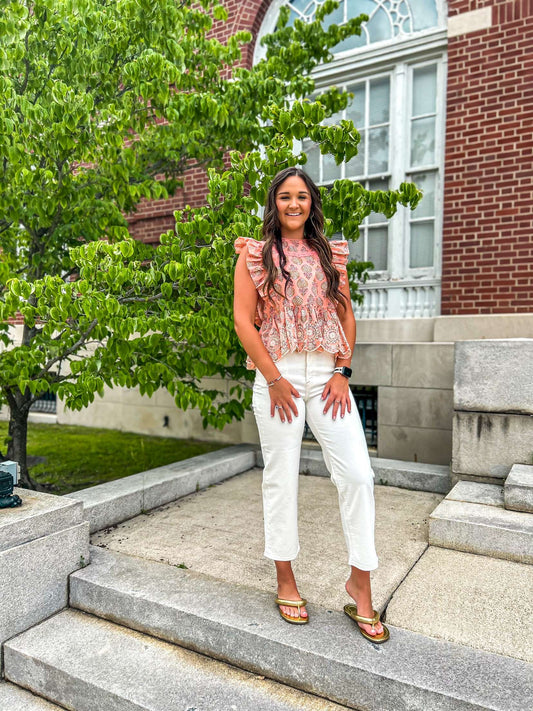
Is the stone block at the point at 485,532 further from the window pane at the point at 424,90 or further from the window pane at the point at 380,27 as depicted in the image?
the window pane at the point at 380,27

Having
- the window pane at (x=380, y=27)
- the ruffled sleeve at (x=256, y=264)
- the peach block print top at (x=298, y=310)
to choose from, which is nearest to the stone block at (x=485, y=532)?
the peach block print top at (x=298, y=310)

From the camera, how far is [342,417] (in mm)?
2361

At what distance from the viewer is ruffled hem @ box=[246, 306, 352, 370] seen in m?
2.37

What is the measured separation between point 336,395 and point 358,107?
5763mm

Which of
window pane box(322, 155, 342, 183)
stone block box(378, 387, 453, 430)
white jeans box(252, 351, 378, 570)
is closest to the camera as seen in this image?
white jeans box(252, 351, 378, 570)

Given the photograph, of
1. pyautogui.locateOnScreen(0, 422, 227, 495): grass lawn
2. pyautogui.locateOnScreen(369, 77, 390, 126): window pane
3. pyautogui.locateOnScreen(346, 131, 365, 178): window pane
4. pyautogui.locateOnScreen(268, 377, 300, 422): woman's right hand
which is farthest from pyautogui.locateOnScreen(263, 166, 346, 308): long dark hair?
pyautogui.locateOnScreen(369, 77, 390, 126): window pane

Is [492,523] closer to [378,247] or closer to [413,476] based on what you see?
[413,476]

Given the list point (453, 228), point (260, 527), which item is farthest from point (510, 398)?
point (453, 228)

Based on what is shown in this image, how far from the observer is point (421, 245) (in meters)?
6.51

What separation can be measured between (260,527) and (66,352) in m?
2.07

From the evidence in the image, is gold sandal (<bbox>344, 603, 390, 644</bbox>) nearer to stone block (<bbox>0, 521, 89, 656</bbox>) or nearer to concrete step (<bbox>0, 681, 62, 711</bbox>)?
concrete step (<bbox>0, 681, 62, 711</bbox>)

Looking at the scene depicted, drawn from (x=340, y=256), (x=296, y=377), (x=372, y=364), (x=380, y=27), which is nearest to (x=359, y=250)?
(x=372, y=364)

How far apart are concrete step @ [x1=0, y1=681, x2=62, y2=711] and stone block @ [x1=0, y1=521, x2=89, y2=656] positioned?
247 mm

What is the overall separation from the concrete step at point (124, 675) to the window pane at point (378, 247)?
5275mm
